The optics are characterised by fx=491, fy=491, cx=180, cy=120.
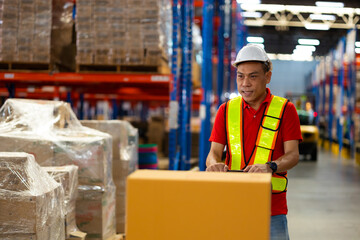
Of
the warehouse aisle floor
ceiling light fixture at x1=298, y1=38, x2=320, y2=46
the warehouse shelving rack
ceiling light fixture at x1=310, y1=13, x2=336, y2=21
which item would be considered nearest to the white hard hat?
the warehouse aisle floor

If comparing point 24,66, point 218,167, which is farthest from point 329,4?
point 218,167

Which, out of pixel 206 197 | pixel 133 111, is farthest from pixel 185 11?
pixel 133 111

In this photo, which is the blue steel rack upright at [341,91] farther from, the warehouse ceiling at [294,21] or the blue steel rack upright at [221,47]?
the blue steel rack upright at [221,47]

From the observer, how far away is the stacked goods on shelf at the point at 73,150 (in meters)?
4.46

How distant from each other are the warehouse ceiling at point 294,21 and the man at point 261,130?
75.5ft

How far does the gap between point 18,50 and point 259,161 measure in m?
4.99

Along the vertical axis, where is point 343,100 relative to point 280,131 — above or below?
below

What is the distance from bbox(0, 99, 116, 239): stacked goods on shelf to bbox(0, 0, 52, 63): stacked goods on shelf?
2136mm

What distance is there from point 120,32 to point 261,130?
429cm

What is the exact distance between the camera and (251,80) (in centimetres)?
271

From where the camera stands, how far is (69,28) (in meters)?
7.46

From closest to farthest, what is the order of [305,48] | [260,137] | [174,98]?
[260,137] < [174,98] < [305,48]

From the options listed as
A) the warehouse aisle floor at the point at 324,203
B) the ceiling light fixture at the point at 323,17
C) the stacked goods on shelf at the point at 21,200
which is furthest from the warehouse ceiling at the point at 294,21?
the stacked goods on shelf at the point at 21,200

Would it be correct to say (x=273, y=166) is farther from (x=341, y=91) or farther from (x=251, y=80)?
(x=341, y=91)
